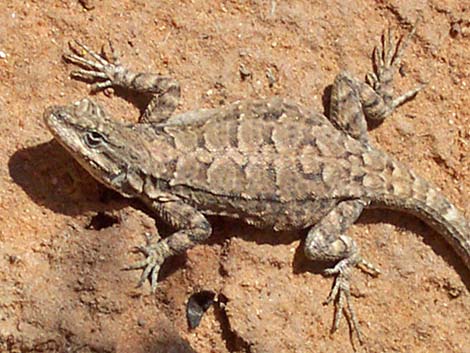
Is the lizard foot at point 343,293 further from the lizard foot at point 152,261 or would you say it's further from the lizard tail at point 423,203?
the lizard foot at point 152,261

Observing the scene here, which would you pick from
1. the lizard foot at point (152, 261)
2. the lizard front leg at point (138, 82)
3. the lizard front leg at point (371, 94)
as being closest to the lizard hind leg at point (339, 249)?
the lizard front leg at point (371, 94)

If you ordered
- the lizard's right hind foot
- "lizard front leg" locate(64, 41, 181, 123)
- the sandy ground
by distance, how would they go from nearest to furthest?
the sandy ground
"lizard front leg" locate(64, 41, 181, 123)
the lizard's right hind foot

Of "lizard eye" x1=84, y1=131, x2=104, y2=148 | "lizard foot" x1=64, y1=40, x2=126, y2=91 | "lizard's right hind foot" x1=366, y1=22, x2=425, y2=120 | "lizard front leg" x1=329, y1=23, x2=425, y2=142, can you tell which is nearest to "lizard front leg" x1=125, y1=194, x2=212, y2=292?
"lizard eye" x1=84, y1=131, x2=104, y2=148

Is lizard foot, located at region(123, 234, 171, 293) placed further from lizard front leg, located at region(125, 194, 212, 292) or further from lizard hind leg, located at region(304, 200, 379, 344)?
lizard hind leg, located at region(304, 200, 379, 344)

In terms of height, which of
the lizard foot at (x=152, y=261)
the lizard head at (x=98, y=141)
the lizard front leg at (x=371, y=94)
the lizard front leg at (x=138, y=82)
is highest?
the lizard front leg at (x=371, y=94)

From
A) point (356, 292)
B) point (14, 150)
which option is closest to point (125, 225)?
point (14, 150)

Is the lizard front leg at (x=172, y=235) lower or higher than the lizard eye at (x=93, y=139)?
lower

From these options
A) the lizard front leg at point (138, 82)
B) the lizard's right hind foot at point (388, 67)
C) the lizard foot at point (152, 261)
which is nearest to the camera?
the lizard foot at point (152, 261)
